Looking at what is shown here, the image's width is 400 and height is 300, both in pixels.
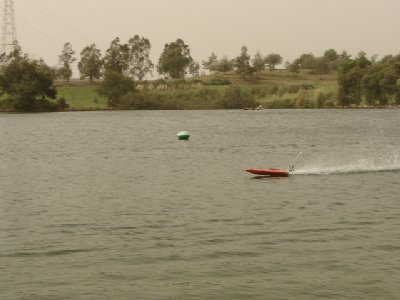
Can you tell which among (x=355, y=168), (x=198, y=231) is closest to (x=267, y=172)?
(x=355, y=168)

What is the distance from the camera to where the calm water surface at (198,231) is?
25172 millimetres

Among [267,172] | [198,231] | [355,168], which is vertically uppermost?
[267,172]

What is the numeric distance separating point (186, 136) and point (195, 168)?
41.3m

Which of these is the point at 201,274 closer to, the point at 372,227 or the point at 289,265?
the point at 289,265

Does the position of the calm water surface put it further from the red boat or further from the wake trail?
the red boat

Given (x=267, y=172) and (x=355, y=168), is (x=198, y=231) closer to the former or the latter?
(x=267, y=172)

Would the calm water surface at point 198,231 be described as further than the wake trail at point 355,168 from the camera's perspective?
No

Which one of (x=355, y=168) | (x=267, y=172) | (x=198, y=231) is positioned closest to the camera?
(x=198, y=231)

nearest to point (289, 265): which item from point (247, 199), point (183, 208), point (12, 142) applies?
point (183, 208)

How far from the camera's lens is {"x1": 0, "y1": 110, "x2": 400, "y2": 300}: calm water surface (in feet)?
82.6

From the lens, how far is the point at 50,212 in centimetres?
3947

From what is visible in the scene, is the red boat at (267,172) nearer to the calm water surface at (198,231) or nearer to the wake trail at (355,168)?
the calm water surface at (198,231)

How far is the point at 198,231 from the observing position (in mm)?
33562

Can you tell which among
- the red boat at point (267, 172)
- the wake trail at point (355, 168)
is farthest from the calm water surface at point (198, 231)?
the red boat at point (267, 172)
